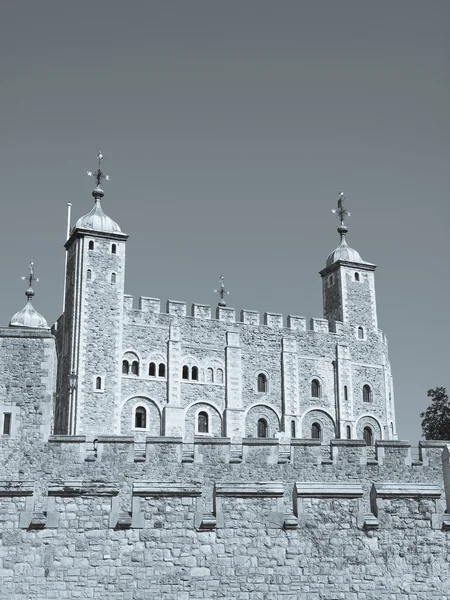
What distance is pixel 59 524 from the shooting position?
10867mm

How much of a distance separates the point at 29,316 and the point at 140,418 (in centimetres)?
1590

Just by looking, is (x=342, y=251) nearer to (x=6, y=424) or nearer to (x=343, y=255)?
(x=343, y=255)

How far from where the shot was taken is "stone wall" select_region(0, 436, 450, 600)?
35.3 ft

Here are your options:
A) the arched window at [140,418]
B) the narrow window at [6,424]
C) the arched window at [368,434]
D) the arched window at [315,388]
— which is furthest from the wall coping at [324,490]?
the arched window at [368,434]

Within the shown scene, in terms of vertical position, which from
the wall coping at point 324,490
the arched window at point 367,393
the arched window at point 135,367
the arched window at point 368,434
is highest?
the arched window at point 135,367

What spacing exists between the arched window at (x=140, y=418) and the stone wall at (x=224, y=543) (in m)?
29.9

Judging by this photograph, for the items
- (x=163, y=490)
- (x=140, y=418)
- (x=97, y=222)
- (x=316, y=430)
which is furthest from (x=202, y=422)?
(x=163, y=490)

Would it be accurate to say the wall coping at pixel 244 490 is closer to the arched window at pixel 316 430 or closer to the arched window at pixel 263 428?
the arched window at pixel 263 428

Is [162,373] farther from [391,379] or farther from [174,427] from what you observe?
[391,379]

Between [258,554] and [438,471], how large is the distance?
8622 millimetres

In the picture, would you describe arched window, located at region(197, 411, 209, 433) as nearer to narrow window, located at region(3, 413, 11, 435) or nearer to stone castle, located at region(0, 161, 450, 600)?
stone castle, located at region(0, 161, 450, 600)

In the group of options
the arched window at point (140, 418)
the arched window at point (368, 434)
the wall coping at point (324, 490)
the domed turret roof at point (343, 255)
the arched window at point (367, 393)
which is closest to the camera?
the wall coping at point (324, 490)

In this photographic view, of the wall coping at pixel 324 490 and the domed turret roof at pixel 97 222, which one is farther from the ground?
the domed turret roof at pixel 97 222

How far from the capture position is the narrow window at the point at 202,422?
42531 millimetres
